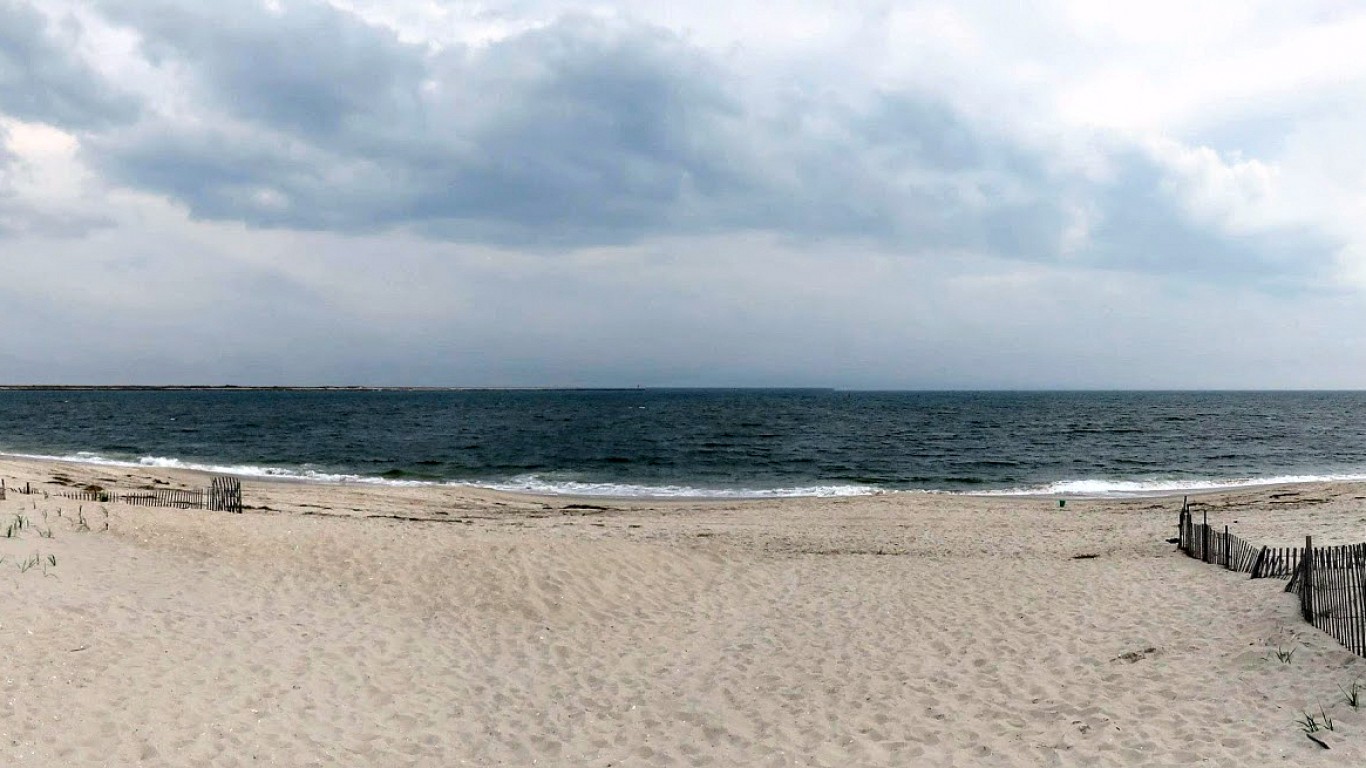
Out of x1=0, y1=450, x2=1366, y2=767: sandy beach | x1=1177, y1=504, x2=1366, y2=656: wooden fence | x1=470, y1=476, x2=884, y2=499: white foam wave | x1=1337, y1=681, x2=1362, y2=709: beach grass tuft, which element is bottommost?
x1=470, y1=476, x2=884, y2=499: white foam wave

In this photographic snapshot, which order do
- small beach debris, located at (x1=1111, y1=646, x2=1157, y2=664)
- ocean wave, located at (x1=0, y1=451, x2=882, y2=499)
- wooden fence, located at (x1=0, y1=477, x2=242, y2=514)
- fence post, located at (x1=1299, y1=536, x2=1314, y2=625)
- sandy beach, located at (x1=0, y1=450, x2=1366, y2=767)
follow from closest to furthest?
1. sandy beach, located at (x1=0, y1=450, x2=1366, y2=767)
2. small beach debris, located at (x1=1111, y1=646, x2=1157, y2=664)
3. fence post, located at (x1=1299, y1=536, x2=1314, y2=625)
4. wooden fence, located at (x1=0, y1=477, x2=242, y2=514)
5. ocean wave, located at (x1=0, y1=451, x2=882, y2=499)

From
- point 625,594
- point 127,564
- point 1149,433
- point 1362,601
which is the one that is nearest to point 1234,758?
point 1362,601

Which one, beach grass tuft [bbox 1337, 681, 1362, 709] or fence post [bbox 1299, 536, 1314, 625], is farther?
fence post [bbox 1299, 536, 1314, 625]

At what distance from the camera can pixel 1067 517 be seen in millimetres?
27891

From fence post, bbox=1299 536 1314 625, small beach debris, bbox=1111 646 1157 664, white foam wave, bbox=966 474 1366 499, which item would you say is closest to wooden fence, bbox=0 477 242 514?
small beach debris, bbox=1111 646 1157 664

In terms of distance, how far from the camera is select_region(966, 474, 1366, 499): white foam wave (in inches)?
1448

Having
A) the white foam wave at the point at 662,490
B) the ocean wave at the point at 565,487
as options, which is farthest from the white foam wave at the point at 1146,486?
the ocean wave at the point at 565,487

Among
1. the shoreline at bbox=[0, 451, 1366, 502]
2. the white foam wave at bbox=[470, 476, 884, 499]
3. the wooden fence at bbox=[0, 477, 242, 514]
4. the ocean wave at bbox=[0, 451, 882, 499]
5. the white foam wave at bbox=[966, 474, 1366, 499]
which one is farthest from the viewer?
the white foam wave at bbox=[966, 474, 1366, 499]

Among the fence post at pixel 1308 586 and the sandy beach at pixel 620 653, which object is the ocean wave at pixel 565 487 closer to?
the sandy beach at pixel 620 653

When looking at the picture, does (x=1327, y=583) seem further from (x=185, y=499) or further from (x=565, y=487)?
(x=565, y=487)

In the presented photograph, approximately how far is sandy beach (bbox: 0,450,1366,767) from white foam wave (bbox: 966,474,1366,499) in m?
17.1

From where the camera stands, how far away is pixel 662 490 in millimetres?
37531

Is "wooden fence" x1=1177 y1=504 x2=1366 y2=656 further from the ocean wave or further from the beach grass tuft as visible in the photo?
the ocean wave

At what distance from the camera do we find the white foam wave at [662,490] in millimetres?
35906
